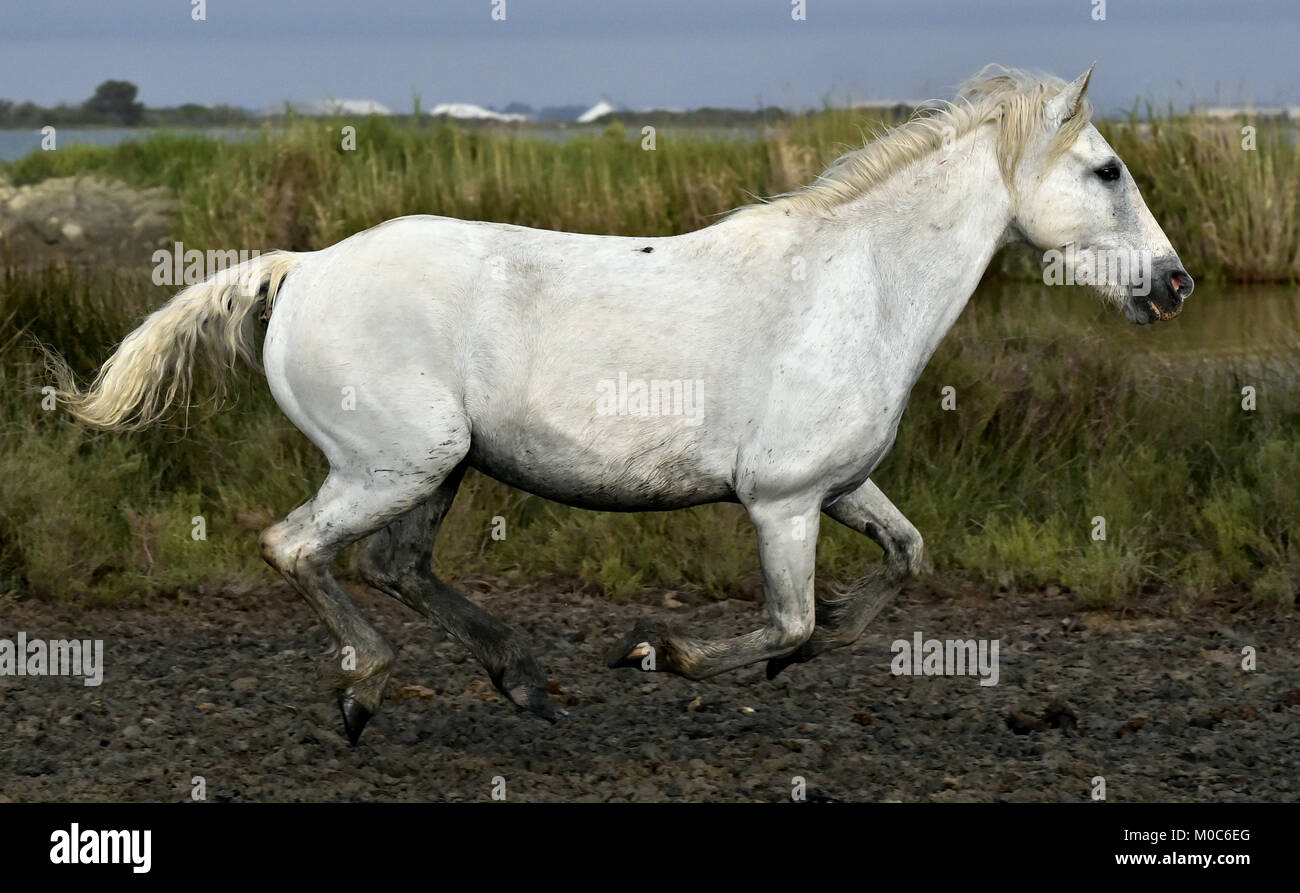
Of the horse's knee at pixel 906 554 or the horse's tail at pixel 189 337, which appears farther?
the horse's knee at pixel 906 554

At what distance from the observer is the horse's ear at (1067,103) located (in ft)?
16.1

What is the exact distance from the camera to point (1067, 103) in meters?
4.92

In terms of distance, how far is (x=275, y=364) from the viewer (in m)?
4.95

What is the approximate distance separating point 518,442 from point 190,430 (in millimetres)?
3725

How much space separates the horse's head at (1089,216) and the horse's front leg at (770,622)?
113cm

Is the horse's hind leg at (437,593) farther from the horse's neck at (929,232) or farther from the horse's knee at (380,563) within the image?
the horse's neck at (929,232)

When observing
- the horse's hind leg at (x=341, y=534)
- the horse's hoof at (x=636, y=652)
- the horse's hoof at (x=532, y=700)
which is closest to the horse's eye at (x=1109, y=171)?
the horse's hoof at (x=636, y=652)

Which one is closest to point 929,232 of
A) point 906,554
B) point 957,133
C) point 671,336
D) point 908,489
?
point 957,133

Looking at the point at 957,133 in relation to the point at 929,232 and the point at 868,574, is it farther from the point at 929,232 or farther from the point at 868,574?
the point at 868,574

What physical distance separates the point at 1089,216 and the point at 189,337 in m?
2.86

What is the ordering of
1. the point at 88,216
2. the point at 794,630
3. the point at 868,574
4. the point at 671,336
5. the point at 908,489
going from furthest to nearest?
the point at 88,216 < the point at 908,489 < the point at 868,574 < the point at 794,630 < the point at 671,336

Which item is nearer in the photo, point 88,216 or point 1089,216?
point 1089,216

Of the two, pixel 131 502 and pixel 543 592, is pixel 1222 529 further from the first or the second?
→ pixel 131 502

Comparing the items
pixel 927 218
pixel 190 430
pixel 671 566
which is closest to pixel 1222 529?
pixel 671 566
